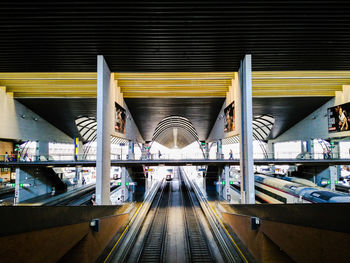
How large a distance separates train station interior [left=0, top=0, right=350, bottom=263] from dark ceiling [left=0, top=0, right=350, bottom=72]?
0.19 feet

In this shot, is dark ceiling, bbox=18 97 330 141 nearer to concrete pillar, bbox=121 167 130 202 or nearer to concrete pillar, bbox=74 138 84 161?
concrete pillar, bbox=74 138 84 161

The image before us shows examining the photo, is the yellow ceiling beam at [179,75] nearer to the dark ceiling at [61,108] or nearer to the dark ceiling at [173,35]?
the dark ceiling at [173,35]

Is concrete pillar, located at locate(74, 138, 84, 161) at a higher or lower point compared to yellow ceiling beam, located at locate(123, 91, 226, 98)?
lower

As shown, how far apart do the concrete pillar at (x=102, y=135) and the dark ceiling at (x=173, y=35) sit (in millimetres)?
1069

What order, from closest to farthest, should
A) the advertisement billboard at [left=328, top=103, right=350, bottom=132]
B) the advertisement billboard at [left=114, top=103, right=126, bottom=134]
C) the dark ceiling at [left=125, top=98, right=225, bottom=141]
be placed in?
the advertisement billboard at [left=114, top=103, right=126, bottom=134], the advertisement billboard at [left=328, top=103, right=350, bottom=132], the dark ceiling at [left=125, top=98, right=225, bottom=141]

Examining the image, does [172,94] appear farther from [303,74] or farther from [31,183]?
[31,183]

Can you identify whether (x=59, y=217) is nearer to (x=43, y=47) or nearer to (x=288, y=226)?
(x=288, y=226)

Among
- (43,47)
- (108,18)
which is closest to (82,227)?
(108,18)

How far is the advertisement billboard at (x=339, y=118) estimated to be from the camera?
15656 millimetres

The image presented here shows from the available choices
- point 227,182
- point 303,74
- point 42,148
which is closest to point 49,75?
point 42,148

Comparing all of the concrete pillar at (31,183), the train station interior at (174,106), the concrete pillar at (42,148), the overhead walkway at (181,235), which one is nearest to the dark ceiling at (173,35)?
the train station interior at (174,106)

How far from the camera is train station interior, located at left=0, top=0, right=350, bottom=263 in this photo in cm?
484

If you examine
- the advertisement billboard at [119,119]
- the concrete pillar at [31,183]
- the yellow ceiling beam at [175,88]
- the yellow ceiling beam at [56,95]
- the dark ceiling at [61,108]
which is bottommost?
the concrete pillar at [31,183]

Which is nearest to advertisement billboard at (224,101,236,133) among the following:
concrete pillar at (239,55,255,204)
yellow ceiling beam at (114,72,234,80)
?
concrete pillar at (239,55,255,204)
